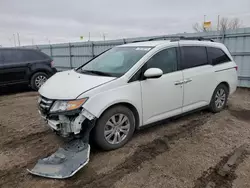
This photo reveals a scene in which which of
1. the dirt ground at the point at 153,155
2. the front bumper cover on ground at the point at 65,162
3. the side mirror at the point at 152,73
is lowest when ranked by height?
the dirt ground at the point at 153,155

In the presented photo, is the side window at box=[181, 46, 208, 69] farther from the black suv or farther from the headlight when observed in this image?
the black suv

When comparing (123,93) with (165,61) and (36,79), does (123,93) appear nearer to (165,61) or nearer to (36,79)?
(165,61)

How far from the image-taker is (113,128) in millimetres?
3430

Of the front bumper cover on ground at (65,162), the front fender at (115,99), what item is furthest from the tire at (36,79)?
the front fender at (115,99)

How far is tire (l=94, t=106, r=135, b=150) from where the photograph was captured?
3.27m

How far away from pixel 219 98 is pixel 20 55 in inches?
263

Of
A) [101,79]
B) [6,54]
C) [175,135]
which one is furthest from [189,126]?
[6,54]

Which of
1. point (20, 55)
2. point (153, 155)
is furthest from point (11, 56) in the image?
point (153, 155)

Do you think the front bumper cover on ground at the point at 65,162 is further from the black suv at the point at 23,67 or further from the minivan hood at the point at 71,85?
the black suv at the point at 23,67

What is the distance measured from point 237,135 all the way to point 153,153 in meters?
Answer: 1.75

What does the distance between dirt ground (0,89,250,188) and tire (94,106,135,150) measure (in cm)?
13

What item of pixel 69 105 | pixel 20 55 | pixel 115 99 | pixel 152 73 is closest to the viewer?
pixel 69 105

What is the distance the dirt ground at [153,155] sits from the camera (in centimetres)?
273

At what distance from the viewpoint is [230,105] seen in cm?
587
